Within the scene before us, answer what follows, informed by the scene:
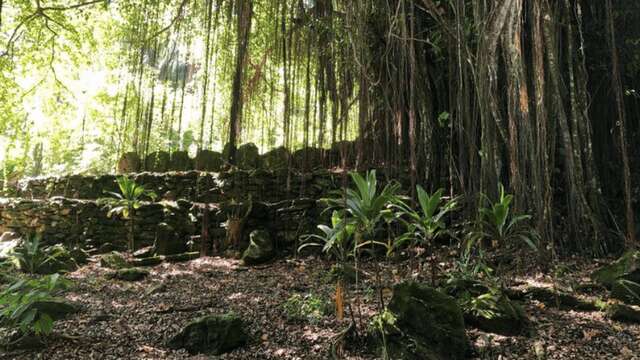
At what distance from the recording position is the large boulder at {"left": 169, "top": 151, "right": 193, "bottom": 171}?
637 cm

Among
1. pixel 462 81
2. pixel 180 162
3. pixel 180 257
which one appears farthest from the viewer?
pixel 180 162

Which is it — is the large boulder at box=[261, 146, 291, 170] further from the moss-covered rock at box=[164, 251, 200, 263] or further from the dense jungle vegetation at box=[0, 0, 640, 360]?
the moss-covered rock at box=[164, 251, 200, 263]

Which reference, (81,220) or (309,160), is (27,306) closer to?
(309,160)

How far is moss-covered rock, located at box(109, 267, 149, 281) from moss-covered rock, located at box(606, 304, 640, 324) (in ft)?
11.2

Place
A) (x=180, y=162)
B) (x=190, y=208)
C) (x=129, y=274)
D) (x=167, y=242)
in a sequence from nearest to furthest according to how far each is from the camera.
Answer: (x=129, y=274), (x=167, y=242), (x=190, y=208), (x=180, y=162)

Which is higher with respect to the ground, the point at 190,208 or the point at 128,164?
the point at 128,164

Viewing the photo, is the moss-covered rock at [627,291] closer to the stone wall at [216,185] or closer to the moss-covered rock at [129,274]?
the stone wall at [216,185]

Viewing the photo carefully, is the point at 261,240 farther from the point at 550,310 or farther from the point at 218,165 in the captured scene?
the point at 550,310

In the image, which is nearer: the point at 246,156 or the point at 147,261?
the point at 147,261

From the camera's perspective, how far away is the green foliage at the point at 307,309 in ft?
7.55

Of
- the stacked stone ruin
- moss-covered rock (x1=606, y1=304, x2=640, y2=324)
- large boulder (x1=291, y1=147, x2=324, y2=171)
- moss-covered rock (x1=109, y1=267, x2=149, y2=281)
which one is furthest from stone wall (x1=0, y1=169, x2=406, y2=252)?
moss-covered rock (x1=606, y1=304, x2=640, y2=324)

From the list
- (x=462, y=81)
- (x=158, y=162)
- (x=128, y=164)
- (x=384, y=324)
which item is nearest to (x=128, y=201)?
(x=158, y=162)

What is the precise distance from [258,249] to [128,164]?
3410 millimetres

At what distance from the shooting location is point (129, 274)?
3.66 meters
